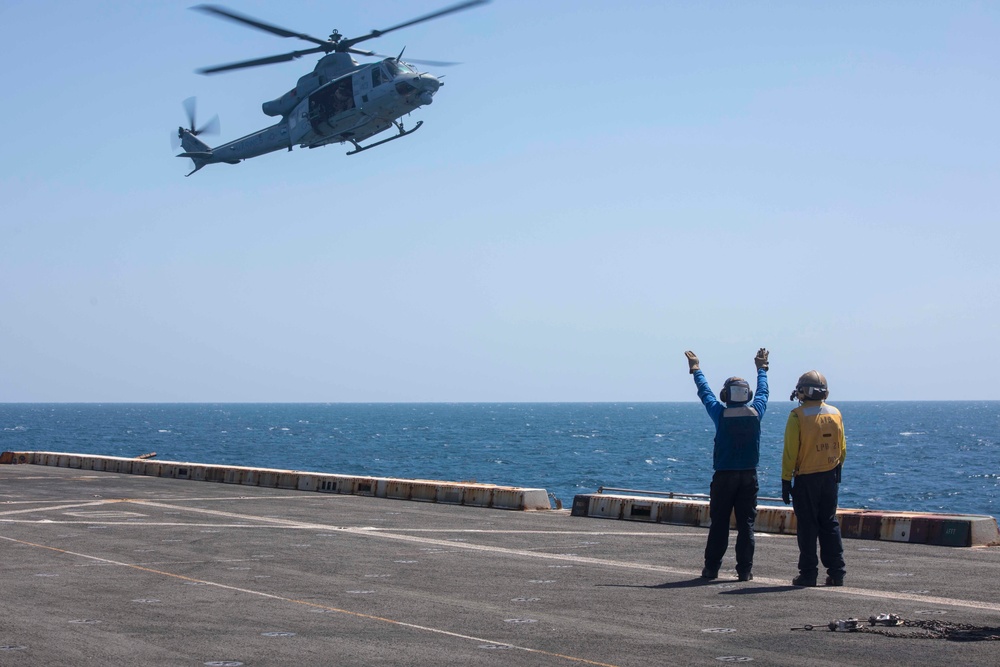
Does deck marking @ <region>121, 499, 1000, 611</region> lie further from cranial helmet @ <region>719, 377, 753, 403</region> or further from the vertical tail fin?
the vertical tail fin

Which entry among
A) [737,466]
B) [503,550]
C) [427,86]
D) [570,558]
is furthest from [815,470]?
[427,86]

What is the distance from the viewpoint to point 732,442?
36.0ft

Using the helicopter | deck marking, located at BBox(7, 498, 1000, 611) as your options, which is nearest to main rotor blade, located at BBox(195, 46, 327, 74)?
the helicopter

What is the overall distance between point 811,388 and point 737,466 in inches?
41.4

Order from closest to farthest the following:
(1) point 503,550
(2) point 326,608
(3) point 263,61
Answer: (2) point 326,608, (1) point 503,550, (3) point 263,61

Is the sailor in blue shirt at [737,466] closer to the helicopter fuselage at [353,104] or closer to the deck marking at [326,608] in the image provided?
the deck marking at [326,608]

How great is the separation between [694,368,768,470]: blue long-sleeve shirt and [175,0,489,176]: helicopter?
21336 millimetres

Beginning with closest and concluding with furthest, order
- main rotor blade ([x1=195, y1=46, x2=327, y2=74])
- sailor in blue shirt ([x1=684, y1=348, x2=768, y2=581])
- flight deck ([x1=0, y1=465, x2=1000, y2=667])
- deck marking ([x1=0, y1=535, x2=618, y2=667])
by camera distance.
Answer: deck marking ([x1=0, y1=535, x2=618, y2=667]) < flight deck ([x1=0, y1=465, x2=1000, y2=667]) < sailor in blue shirt ([x1=684, y1=348, x2=768, y2=581]) < main rotor blade ([x1=195, y1=46, x2=327, y2=74])

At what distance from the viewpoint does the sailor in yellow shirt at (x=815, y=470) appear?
10.5 metres

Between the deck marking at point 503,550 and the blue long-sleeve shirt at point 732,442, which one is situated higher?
the blue long-sleeve shirt at point 732,442

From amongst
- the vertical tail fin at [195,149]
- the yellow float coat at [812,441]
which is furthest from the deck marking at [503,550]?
the vertical tail fin at [195,149]

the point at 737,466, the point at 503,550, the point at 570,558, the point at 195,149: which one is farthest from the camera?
the point at 195,149

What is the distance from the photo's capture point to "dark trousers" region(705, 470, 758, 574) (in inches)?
430

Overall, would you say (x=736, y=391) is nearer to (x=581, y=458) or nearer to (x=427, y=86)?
(x=427, y=86)
